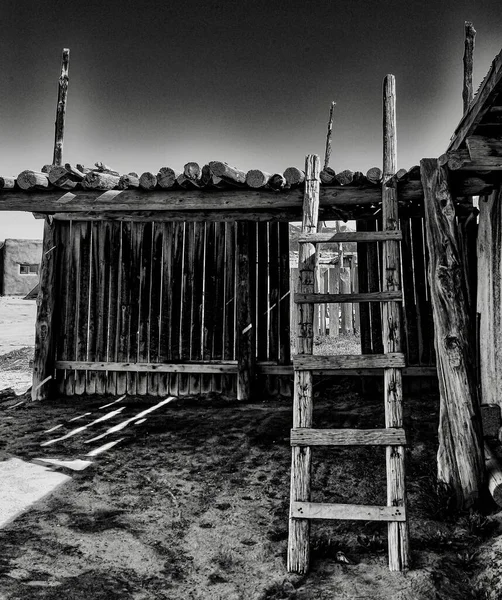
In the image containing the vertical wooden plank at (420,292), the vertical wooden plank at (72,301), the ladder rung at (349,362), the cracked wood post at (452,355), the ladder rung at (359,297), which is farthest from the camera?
the vertical wooden plank at (72,301)

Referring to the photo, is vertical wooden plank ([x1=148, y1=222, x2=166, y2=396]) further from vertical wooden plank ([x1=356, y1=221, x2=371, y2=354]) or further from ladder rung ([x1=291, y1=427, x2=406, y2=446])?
ladder rung ([x1=291, y1=427, x2=406, y2=446])

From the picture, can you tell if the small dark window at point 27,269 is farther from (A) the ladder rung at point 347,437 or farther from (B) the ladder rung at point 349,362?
(A) the ladder rung at point 347,437

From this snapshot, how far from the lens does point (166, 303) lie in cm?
687

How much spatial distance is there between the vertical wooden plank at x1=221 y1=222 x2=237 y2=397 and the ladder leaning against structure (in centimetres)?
316

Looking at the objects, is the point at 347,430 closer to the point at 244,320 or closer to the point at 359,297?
the point at 359,297

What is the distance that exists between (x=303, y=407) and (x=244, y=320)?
11.7 ft

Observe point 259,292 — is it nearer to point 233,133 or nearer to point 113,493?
point 113,493

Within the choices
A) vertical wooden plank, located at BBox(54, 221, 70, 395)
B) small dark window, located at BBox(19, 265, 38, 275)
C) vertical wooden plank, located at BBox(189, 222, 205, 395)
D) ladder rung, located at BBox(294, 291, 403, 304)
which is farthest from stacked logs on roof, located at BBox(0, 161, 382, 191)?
small dark window, located at BBox(19, 265, 38, 275)

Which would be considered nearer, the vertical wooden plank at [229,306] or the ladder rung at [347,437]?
the ladder rung at [347,437]

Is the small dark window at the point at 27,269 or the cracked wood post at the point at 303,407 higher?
the small dark window at the point at 27,269

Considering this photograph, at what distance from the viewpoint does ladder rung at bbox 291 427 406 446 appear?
2.78 m

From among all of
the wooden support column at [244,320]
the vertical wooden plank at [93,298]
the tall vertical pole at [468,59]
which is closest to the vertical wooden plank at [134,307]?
the vertical wooden plank at [93,298]

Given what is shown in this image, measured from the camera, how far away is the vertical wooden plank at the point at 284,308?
6.64 metres

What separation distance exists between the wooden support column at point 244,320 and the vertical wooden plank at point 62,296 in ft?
8.05
